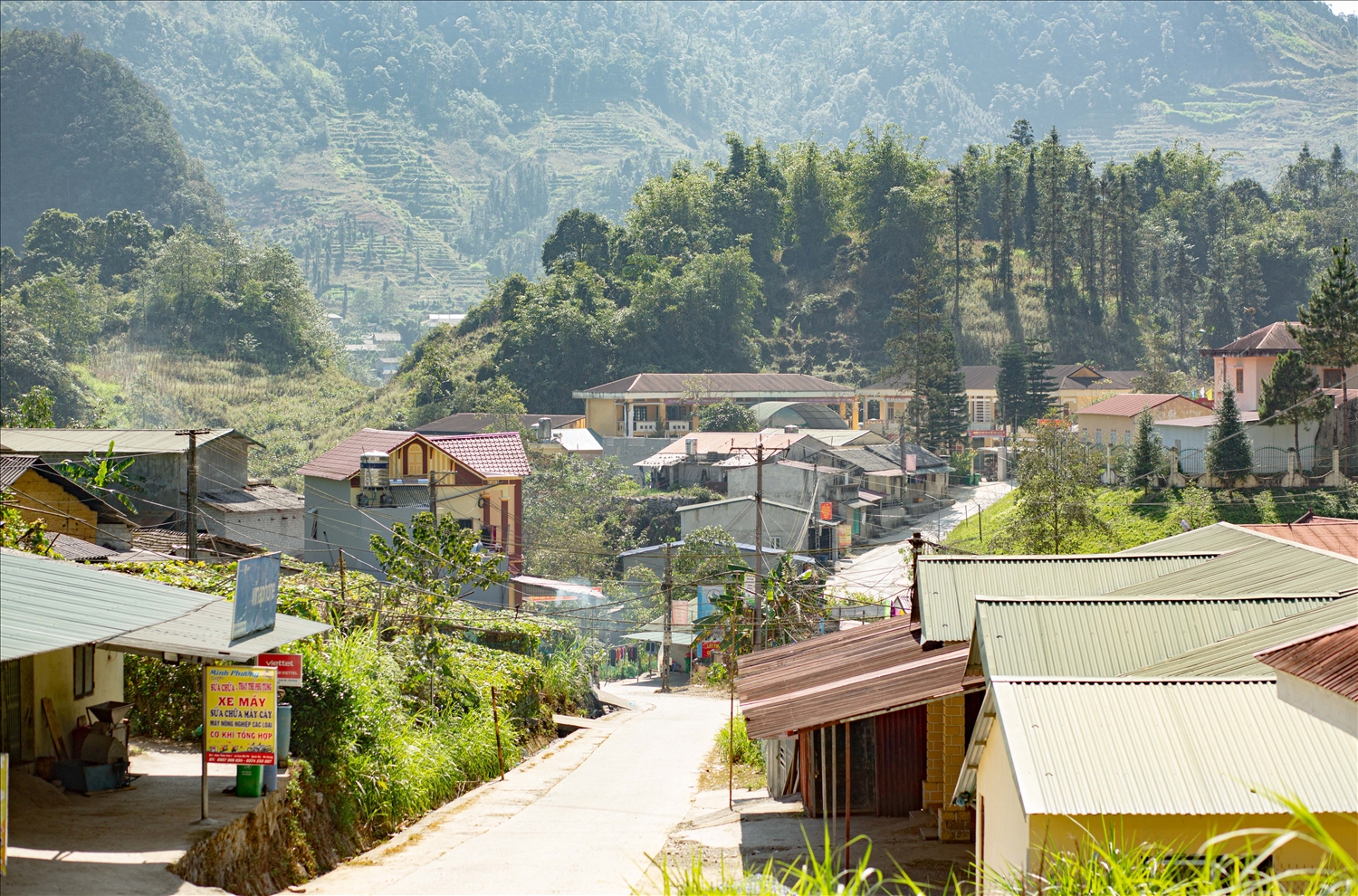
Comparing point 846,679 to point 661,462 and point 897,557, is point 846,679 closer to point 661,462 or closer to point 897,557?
point 897,557

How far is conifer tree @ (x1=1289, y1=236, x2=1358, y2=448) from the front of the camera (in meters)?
39.2

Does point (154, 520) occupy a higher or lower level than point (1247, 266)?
lower

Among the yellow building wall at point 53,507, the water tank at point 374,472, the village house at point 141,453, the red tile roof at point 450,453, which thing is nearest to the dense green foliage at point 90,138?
the red tile roof at point 450,453

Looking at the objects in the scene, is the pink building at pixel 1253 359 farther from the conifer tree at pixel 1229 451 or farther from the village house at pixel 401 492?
the village house at pixel 401 492

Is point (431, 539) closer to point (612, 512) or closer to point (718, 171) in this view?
point (612, 512)

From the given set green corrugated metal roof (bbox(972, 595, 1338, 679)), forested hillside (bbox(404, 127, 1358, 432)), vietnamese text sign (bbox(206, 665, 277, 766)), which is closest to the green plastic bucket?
vietnamese text sign (bbox(206, 665, 277, 766))

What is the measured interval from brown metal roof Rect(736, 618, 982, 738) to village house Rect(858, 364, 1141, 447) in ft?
183

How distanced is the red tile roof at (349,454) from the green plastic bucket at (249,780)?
24933mm

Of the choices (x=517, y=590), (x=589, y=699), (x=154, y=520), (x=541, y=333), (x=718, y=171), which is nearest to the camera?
(x=589, y=699)

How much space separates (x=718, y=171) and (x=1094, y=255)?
2831cm

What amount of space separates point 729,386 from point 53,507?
49947mm

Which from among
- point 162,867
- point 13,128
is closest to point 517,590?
point 162,867

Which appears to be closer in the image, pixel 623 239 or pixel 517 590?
pixel 517 590

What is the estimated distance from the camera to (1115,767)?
24.6 ft
